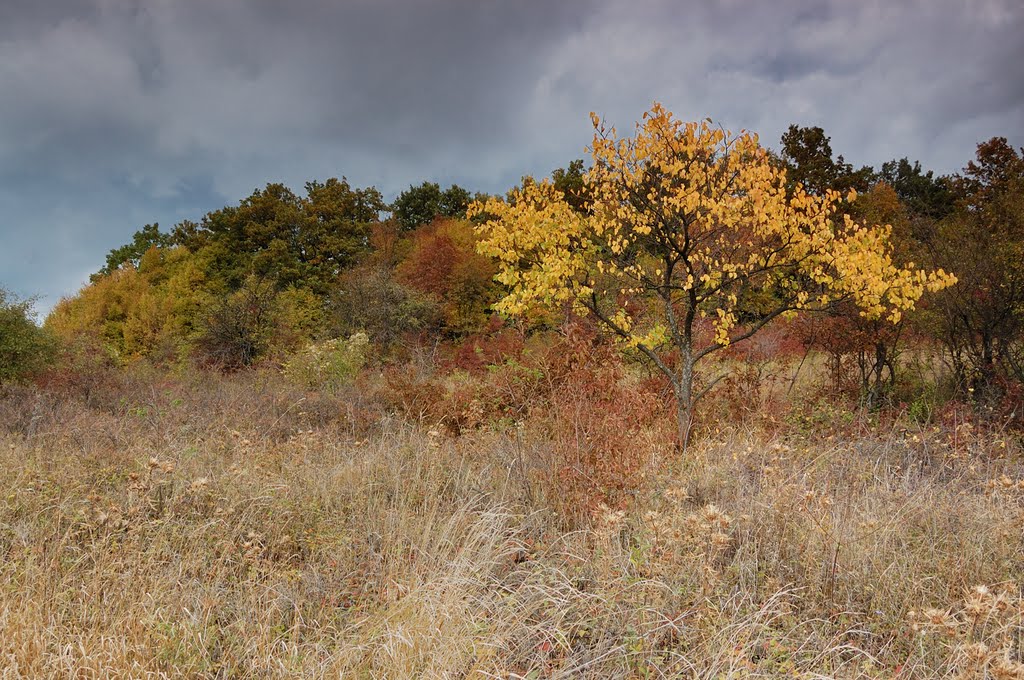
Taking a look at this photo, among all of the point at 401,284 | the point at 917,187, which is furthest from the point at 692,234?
the point at 917,187

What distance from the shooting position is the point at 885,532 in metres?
3.23

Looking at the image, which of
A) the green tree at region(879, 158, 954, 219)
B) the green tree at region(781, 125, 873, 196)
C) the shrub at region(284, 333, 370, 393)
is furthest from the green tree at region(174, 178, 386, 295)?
the green tree at region(879, 158, 954, 219)

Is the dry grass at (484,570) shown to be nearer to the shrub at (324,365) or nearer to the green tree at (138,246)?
the shrub at (324,365)

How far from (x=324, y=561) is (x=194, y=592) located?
679 millimetres

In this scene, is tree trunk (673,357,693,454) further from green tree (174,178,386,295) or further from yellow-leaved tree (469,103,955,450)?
green tree (174,178,386,295)

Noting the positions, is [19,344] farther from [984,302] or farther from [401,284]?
[984,302]

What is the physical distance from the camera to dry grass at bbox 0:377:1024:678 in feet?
7.59

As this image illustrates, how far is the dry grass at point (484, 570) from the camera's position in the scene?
2.31 metres

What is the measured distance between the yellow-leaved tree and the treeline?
60 cm

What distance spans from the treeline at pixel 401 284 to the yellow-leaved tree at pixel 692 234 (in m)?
0.60

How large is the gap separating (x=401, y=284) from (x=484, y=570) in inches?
724

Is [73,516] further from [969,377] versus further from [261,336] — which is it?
[261,336]

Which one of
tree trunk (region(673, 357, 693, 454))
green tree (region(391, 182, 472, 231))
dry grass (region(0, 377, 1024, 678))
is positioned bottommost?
dry grass (region(0, 377, 1024, 678))

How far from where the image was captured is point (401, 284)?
20.7 m
